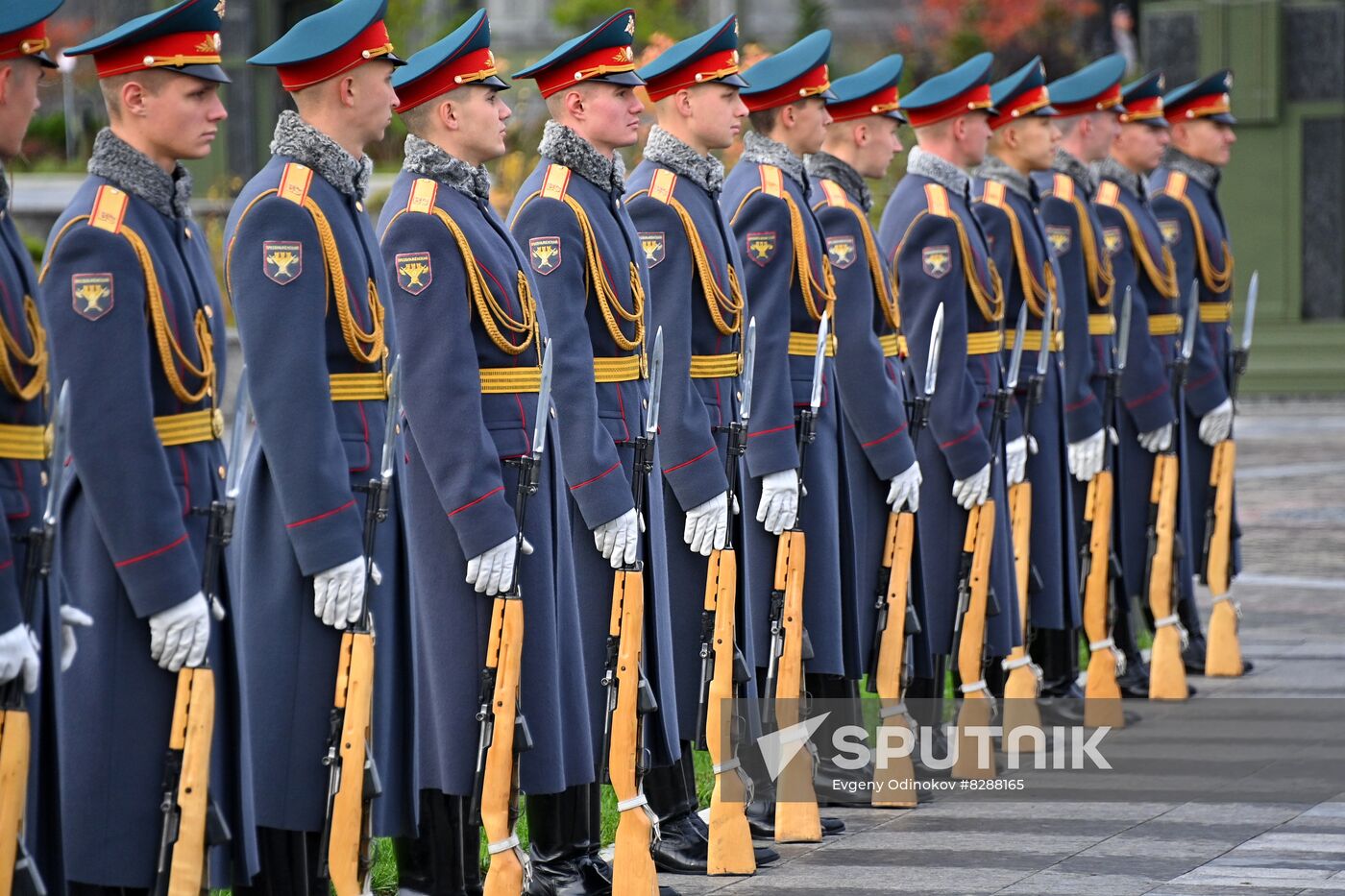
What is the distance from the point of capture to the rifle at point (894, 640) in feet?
22.2

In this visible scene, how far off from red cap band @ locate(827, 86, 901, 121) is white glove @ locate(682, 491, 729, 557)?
170cm

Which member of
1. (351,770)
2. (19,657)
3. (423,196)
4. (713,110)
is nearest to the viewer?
(19,657)

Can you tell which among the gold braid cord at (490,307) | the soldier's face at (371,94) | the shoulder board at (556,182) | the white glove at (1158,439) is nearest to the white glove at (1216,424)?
the white glove at (1158,439)

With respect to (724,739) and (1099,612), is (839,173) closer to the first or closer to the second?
(724,739)

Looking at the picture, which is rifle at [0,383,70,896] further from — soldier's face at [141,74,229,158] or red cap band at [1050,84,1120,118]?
red cap band at [1050,84,1120,118]

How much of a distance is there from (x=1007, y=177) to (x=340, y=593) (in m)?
4.10

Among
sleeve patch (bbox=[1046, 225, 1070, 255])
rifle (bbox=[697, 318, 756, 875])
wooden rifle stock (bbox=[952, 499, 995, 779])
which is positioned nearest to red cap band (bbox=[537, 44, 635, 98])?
rifle (bbox=[697, 318, 756, 875])

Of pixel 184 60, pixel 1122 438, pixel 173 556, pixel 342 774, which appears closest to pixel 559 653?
pixel 342 774

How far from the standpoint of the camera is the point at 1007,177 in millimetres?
8125

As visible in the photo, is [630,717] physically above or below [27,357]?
below

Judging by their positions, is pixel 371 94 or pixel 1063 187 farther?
pixel 1063 187

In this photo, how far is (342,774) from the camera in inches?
184

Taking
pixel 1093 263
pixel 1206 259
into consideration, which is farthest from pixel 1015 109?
pixel 1206 259

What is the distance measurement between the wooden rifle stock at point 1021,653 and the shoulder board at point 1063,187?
3.21 ft
